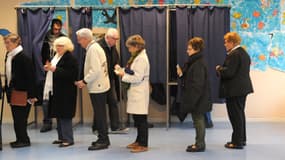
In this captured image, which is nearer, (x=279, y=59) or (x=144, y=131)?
(x=144, y=131)

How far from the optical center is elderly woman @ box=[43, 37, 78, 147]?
14.8ft

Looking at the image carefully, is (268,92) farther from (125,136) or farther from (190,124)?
(125,136)

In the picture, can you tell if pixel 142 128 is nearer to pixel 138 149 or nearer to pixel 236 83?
pixel 138 149

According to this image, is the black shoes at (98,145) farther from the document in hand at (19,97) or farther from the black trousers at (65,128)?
the document in hand at (19,97)

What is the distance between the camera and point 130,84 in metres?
4.41

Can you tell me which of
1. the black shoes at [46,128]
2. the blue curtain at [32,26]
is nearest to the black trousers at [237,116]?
the black shoes at [46,128]

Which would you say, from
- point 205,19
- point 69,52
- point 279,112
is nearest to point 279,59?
point 279,112

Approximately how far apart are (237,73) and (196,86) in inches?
22.0

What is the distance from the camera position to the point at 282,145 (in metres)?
4.77

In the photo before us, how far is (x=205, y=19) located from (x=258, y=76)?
1.34 metres

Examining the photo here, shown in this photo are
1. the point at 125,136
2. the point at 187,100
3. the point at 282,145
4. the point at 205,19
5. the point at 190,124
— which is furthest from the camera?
the point at 190,124

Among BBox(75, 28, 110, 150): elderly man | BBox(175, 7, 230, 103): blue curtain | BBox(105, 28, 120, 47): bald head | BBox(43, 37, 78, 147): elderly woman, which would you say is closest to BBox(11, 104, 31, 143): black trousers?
BBox(43, 37, 78, 147): elderly woman

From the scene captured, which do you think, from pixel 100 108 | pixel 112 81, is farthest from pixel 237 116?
pixel 112 81

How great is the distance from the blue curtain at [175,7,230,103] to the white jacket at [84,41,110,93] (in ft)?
5.17
